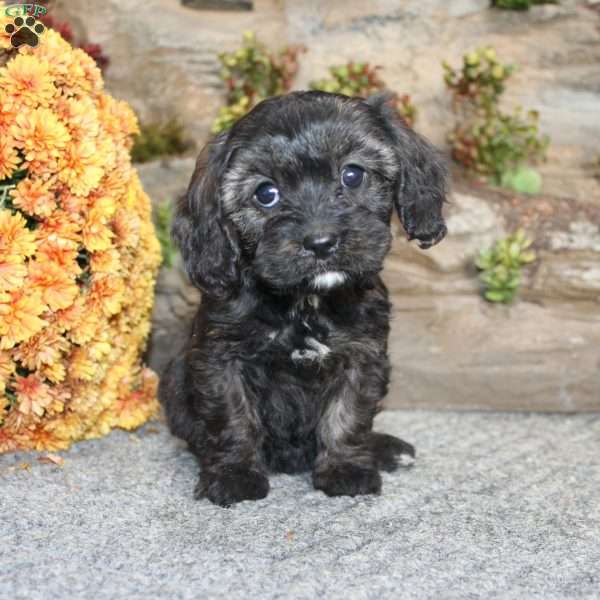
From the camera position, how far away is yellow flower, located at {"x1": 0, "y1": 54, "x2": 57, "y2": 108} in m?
3.94

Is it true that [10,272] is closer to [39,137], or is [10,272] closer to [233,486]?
[39,137]

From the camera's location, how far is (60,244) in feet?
13.3

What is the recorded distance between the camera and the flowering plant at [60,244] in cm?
394

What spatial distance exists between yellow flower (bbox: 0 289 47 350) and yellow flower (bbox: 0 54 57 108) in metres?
0.82

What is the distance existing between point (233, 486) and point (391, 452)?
877 millimetres

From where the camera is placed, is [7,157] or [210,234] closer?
[210,234]

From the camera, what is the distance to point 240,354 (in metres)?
3.82

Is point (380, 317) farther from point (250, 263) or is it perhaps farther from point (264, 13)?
point (264, 13)

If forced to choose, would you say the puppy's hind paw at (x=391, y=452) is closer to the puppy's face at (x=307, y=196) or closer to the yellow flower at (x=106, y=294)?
the puppy's face at (x=307, y=196)

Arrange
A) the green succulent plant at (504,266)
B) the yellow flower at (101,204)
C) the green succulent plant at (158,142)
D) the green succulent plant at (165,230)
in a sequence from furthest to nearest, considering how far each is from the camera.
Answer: the green succulent plant at (158,142) < the green succulent plant at (165,230) < the green succulent plant at (504,266) < the yellow flower at (101,204)

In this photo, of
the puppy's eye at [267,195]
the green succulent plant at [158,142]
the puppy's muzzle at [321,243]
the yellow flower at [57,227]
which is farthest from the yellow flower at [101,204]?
the green succulent plant at [158,142]

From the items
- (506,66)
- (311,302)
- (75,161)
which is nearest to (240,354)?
(311,302)

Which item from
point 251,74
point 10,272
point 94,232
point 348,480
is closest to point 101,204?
point 94,232

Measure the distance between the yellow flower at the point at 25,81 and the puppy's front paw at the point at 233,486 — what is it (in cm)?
176
